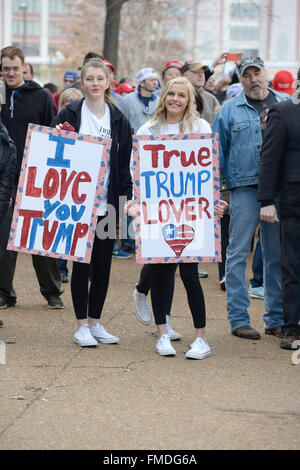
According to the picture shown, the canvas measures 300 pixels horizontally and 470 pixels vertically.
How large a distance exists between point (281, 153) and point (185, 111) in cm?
79

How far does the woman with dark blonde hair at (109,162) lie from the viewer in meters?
6.33

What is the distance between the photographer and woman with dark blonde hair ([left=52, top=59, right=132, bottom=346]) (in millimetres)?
6332

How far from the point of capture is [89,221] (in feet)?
20.7

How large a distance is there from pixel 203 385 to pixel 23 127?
3431 mm

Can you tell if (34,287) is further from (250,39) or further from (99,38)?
(250,39)

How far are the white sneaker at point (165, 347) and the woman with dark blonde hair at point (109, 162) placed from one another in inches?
19.3

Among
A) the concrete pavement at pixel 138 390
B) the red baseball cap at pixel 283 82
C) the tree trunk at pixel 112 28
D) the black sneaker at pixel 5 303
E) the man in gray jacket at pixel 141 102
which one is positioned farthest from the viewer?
the tree trunk at pixel 112 28

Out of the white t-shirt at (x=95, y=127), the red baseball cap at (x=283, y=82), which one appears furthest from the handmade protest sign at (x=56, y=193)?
the red baseball cap at (x=283, y=82)

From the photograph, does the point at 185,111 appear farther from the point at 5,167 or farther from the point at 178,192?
the point at 5,167

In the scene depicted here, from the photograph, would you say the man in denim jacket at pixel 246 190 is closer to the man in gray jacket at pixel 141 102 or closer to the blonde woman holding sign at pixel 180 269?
the blonde woman holding sign at pixel 180 269

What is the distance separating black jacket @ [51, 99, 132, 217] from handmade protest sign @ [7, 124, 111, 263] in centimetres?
10

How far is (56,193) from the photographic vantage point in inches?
251

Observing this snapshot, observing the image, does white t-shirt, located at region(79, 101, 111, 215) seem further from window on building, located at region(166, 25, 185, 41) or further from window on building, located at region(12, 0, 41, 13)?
window on building, located at region(12, 0, 41, 13)

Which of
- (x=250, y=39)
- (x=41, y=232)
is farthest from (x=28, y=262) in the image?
(x=250, y=39)
